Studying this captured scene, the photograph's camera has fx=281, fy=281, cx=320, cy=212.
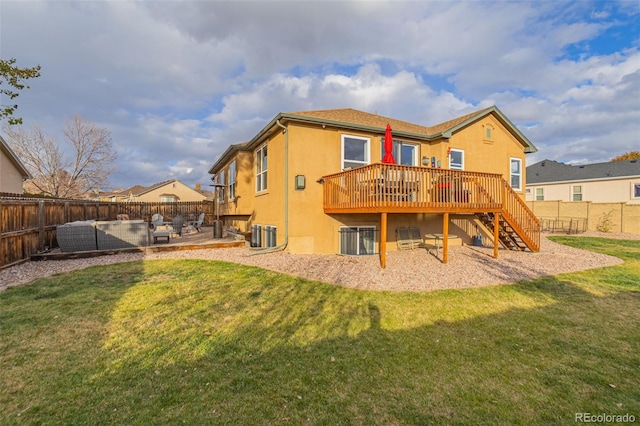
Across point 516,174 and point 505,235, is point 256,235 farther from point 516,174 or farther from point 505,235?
point 516,174

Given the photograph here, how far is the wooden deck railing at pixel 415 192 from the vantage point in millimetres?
7949

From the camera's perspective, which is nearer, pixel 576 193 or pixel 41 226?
pixel 41 226

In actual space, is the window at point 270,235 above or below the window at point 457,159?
below

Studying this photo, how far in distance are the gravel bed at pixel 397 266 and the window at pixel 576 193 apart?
65.7ft

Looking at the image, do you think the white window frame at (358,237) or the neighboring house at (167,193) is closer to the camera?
the white window frame at (358,237)

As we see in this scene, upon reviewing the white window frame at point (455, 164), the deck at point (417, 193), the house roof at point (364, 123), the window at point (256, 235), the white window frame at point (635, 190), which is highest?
the house roof at point (364, 123)

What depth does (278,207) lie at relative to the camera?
1039cm

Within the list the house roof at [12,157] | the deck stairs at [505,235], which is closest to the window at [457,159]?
the deck stairs at [505,235]

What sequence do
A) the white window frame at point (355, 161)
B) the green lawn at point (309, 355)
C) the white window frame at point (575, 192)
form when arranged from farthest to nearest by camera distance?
the white window frame at point (575, 192)
the white window frame at point (355, 161)
the green lawn at point (309, 355)

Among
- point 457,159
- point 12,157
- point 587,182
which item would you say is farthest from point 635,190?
point 12,157

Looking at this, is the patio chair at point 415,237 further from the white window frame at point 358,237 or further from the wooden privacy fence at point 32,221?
the wooden privacy fence at point 32,221

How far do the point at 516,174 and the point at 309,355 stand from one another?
1556 cm

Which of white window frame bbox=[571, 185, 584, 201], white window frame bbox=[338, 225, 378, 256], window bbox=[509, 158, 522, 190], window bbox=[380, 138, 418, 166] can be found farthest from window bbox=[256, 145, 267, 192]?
white window frame bbox=[571, 185, 584, 201]

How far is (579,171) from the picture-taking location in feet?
87.2
